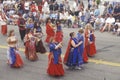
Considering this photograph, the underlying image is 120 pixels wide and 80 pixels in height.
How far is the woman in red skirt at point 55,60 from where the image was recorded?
1443 cm

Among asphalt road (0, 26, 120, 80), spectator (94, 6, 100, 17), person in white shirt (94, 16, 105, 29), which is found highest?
spectator (94, 6, 100, 17)

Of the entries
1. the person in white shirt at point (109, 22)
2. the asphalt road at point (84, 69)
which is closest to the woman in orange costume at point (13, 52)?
the asphalt road at point (84, 69)

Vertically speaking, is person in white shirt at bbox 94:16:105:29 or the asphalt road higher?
person in white shirt at bbox 94:16:105:29

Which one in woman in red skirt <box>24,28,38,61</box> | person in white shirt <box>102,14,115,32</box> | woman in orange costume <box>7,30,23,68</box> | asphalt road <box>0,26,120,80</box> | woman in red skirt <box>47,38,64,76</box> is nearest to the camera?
woman in red skirt <box>47,38,64,76</box>

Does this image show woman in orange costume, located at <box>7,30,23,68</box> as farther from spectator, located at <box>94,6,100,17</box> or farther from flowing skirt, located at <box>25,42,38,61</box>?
spectator, located at <box>94,6,100,17</box>

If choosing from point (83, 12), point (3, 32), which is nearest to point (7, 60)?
point (3, 32)

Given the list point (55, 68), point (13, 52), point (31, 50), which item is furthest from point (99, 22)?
point (55, 68)

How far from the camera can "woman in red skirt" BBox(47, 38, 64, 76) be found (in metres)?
14.4

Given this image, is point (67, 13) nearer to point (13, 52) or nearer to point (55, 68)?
point (13, 52)

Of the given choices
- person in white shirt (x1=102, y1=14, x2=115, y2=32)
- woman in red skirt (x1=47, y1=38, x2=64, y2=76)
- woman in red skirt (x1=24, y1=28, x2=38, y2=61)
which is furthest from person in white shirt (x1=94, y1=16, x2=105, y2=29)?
woman in red skirt (x1=47, y1=38, x2=64, y2=76)

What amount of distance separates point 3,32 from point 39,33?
4.00m

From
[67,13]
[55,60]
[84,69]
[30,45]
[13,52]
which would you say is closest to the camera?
[55,60]

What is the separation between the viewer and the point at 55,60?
570 inches

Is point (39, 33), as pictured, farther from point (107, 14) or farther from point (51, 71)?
point (107, 14)
